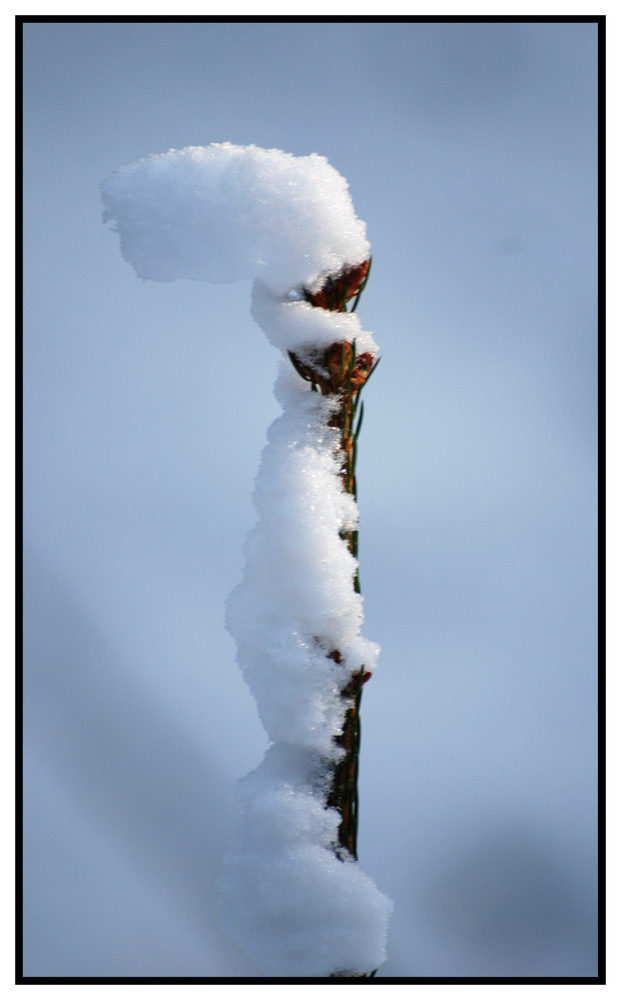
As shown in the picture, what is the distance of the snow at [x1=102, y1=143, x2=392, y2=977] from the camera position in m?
0.50

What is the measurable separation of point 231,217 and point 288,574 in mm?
273

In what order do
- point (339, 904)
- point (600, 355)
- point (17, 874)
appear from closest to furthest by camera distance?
1. point (339, 904)
2. point (17, 874)
3. point (600, 355)

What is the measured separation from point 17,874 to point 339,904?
0.44 meters

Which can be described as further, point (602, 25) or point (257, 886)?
point (602, 25)

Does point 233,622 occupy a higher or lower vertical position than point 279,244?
lower

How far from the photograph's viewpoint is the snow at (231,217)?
50 cm

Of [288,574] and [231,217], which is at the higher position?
[231,217]

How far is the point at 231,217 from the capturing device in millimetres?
499

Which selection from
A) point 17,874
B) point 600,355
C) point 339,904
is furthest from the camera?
point 600,355

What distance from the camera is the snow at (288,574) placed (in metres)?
0.50

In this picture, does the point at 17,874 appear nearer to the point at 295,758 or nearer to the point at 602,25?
the point at 295,758

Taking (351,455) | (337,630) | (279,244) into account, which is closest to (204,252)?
(279,244)

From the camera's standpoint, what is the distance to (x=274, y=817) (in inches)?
19.6

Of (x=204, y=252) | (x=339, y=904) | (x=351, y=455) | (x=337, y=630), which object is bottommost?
(x=339, y=904)
